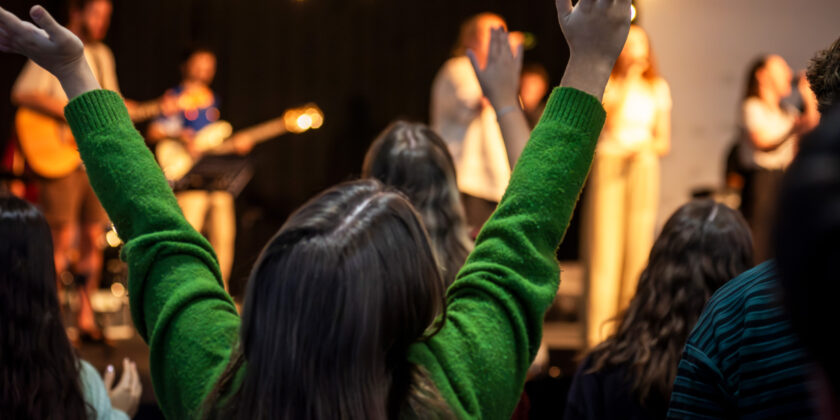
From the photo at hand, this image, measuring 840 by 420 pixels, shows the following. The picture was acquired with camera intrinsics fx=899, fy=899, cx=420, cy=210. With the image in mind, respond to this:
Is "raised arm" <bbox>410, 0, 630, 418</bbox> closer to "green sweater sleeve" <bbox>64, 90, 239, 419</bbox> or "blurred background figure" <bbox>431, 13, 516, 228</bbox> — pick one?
"green sweater sleeve" <bbox>64, 90, 239, 419</bbox>

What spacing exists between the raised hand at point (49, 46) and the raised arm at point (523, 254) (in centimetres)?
55

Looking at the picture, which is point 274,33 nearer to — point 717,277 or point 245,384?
point 717,277

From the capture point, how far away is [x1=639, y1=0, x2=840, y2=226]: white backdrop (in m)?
5.92

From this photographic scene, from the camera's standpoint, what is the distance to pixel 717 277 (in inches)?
69.9

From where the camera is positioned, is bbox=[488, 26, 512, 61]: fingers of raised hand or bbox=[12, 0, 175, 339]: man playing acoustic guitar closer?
bbox=[488, 26, 512, 61]: fingers of raised hand

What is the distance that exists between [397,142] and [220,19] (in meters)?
5.74

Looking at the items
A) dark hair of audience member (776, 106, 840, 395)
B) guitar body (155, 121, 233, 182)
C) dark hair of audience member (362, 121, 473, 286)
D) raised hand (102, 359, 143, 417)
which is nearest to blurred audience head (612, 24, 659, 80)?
dark hair of audience member (362, 121, 473, 286)

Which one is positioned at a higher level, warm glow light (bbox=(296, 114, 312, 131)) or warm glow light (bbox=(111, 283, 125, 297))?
warm glow light (bbox=(296, 114, 312, 131))

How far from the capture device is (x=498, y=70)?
152 centimetres

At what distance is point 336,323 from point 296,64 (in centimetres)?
674

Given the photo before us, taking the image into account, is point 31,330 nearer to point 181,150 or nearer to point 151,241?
point 151,241

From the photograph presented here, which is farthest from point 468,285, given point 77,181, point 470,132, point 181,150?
point 181,150

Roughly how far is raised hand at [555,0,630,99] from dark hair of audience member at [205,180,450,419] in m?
0.28

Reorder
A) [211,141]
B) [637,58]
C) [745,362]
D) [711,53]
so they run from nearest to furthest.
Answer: [745,362] → [637,58] → [211,141] → [711,53]
